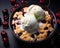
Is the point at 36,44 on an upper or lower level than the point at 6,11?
lower

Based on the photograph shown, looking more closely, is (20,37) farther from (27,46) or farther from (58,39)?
(58,39)

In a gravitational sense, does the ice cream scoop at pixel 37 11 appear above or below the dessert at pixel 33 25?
above

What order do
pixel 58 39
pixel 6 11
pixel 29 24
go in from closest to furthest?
pixel 29 24 < pixel 58 39 < pixel 6 11

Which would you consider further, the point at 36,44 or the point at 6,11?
the point at 6,11

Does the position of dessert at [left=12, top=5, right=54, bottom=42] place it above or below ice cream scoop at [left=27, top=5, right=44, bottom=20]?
below

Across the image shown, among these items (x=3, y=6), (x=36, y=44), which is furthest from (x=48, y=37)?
(x=3, y=6)

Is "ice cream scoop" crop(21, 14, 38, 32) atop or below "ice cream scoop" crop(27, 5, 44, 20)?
below

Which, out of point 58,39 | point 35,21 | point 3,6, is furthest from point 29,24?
point 3,6

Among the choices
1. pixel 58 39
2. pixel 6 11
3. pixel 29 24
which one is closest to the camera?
pixel 29 24

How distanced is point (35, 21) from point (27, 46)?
0.15 metres

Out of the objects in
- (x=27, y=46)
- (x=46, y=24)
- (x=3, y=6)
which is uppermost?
(x=3, y=6)

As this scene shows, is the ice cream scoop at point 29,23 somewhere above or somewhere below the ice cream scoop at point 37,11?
below

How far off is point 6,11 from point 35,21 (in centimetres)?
27

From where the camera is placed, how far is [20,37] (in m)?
0.97
